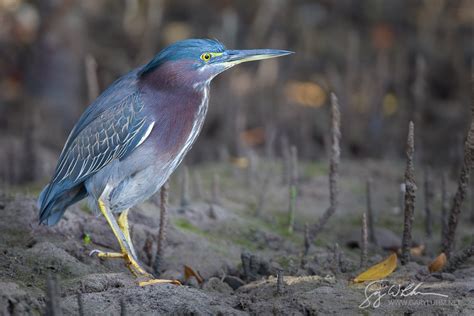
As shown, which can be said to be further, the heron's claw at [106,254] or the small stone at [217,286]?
the heron's claw at [106,254]

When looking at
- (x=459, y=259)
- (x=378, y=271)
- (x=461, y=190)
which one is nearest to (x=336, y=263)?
(x=378, y=271)

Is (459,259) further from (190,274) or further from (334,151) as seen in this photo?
(190,274)

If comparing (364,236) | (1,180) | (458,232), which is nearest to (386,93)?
(458,232)

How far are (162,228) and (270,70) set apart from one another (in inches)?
223

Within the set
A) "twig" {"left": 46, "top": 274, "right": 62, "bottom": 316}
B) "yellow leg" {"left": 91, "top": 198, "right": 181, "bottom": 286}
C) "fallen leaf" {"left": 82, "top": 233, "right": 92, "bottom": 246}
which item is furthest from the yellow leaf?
"twig" {"left": 46, "top": 274, "right": 62, "bottom": 316}

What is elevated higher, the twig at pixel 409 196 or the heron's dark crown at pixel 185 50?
the heron's dark crown at pixel 185 50

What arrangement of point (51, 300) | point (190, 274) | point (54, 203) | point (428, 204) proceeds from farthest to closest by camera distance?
1. point (428, 204)
2. point (54, 203)
3. point (190, 274)
4. point (51, 300)

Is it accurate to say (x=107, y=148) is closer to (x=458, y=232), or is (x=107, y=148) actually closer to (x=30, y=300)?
(x=30, y=300)

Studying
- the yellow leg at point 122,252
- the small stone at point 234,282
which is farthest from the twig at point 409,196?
the yellow leg at point 122,252

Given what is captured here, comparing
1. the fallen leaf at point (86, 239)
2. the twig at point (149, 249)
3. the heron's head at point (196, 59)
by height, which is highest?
the heron's head at point (196, 59)

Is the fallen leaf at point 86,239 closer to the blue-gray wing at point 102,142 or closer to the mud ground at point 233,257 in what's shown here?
the mud ground at point 233,257

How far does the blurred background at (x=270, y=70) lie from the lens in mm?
8773

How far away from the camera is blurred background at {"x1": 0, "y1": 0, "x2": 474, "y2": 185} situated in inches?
345

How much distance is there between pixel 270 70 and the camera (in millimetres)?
10320
